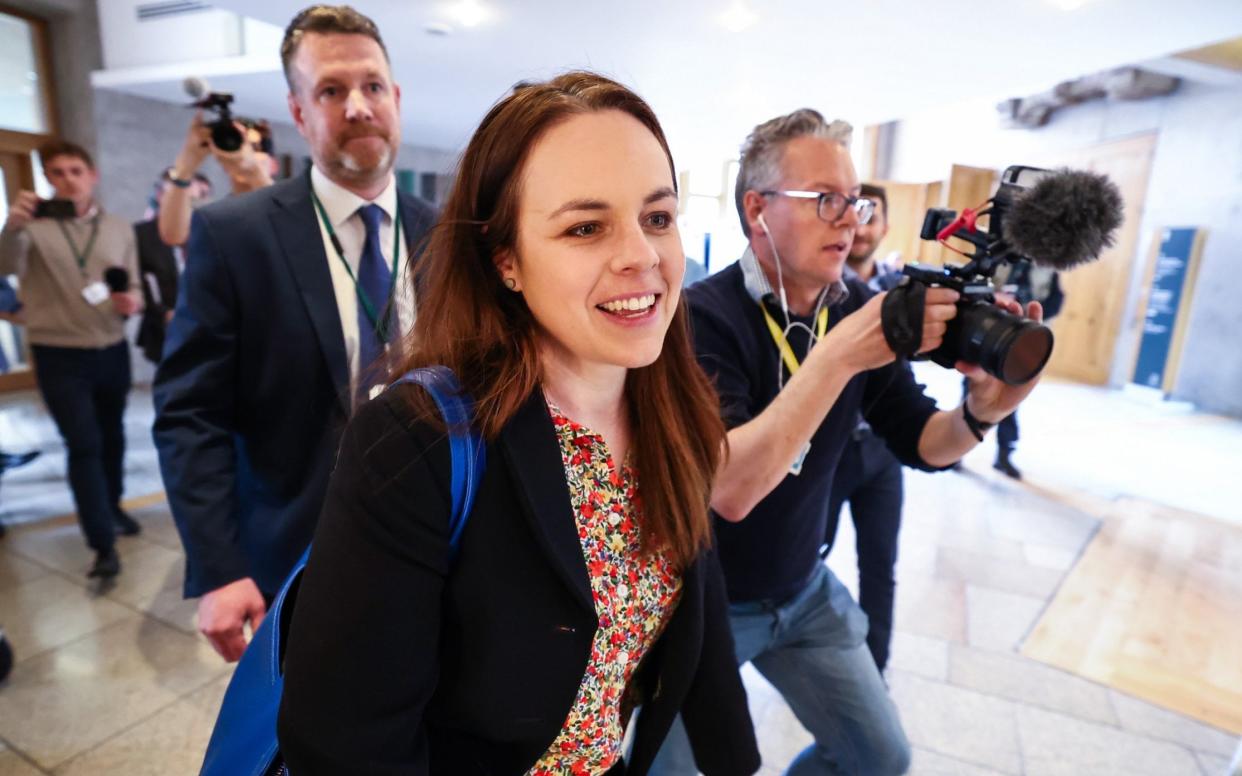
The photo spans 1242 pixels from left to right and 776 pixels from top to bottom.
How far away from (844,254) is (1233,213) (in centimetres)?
945

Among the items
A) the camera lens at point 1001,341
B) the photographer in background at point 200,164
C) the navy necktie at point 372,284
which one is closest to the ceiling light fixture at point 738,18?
the photographer in background at point 200,164

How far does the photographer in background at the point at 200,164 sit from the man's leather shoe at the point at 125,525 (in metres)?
1.79

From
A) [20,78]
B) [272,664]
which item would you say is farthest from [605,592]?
[20,78]

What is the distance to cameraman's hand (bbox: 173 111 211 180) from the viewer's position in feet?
7.33

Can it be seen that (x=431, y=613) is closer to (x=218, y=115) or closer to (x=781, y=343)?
(x=781, y=343)

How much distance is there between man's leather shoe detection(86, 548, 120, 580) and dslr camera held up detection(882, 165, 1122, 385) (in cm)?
378

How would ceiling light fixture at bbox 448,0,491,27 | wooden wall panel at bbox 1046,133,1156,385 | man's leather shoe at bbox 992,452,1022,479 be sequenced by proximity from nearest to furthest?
ceiling light fixture at bbox 448,0,491,27 → man's leather shoe at bbox 992,452,1022,479 → wooden wall panel at bbox 1046,133,1156,385

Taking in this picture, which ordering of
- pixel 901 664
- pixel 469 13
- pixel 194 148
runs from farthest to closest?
pixel 469 13 → pixel 901 664 → pixel 194 148

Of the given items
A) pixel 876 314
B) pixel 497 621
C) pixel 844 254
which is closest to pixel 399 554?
pixel 497 621

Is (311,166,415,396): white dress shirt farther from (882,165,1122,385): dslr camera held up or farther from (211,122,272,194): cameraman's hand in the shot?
(882,165,1122,385): dslr camera held up

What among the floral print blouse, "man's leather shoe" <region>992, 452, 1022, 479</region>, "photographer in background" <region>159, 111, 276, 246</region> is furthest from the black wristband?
"man's leather shoe" <region>992, 452, 1022, 479</region>

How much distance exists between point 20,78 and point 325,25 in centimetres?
825

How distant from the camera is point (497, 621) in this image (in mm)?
844

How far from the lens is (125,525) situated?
3.79 metres
